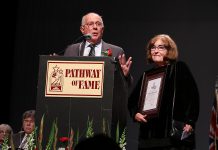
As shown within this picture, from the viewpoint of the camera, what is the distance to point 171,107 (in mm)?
3955

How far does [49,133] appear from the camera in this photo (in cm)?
388

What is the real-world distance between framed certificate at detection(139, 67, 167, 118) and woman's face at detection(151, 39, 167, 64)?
0.12 metres

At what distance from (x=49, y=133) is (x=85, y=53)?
982 mm

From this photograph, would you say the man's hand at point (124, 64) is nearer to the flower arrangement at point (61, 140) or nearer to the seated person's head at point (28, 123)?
the flower arrangement at point (61, 140)

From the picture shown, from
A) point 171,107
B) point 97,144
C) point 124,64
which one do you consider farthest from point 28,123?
point 97,144

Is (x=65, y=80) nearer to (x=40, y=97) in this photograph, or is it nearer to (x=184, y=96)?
(x=40, y=97)

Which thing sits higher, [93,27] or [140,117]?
[93,27]

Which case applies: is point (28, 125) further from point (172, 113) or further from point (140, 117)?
point (172, 113)

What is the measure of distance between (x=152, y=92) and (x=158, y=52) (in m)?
0.34

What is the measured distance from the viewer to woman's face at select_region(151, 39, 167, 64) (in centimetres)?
421

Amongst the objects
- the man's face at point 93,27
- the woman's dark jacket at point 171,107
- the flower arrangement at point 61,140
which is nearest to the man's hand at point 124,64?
the woman's dark jacket at point 171,107

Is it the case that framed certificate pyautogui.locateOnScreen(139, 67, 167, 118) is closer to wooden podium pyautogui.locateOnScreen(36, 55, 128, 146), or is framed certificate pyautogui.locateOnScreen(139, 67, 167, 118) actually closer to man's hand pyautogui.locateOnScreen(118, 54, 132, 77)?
man's hand pyautogui.locateOnScreen(118, 54, 132, 77)

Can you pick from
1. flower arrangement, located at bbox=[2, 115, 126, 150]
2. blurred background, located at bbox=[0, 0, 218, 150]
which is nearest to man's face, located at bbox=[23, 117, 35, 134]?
blurred background, located at bbox=[0, 0, 218, 150]

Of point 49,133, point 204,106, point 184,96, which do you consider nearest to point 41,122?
point 49,133
